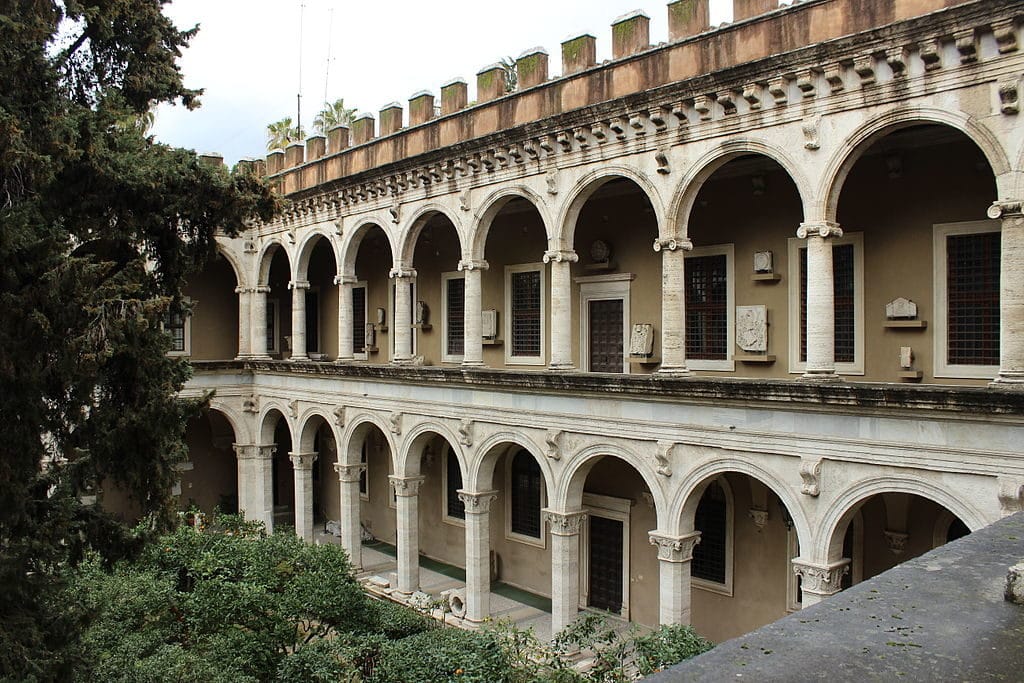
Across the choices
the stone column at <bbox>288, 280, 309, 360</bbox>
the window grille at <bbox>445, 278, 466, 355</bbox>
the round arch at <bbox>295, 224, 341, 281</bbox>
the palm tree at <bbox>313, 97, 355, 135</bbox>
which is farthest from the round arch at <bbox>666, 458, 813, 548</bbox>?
the palm tree at <bbox>313, 97, 355, 135</bbox>

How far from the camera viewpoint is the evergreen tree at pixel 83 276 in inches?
311

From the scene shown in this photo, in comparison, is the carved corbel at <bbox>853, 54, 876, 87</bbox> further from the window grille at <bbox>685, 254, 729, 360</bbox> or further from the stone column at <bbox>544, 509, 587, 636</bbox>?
the stone column at <bbox>544, 509, 587, 636</bbox>

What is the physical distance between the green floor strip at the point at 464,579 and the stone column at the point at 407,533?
2286 mm

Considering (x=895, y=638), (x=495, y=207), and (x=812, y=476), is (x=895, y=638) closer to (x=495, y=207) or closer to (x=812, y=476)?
(x=812, y=476)

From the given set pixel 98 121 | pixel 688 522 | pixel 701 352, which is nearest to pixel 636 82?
pixel 701 352

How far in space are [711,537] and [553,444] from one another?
382 cm

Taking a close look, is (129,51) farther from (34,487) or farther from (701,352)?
(701,352)

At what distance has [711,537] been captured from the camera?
16.0 meters

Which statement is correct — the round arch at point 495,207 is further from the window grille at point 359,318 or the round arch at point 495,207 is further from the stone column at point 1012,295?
the window grille at point 359,318

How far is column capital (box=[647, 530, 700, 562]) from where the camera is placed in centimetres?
1307

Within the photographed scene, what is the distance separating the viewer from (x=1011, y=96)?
956cm

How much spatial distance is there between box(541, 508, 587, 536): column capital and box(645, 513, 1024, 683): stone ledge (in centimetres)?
1185

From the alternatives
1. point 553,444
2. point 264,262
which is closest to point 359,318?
point 264,262

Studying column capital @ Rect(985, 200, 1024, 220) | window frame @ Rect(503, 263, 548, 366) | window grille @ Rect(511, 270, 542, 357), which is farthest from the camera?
window grille @ Rect(511, 270, 542, 357)
